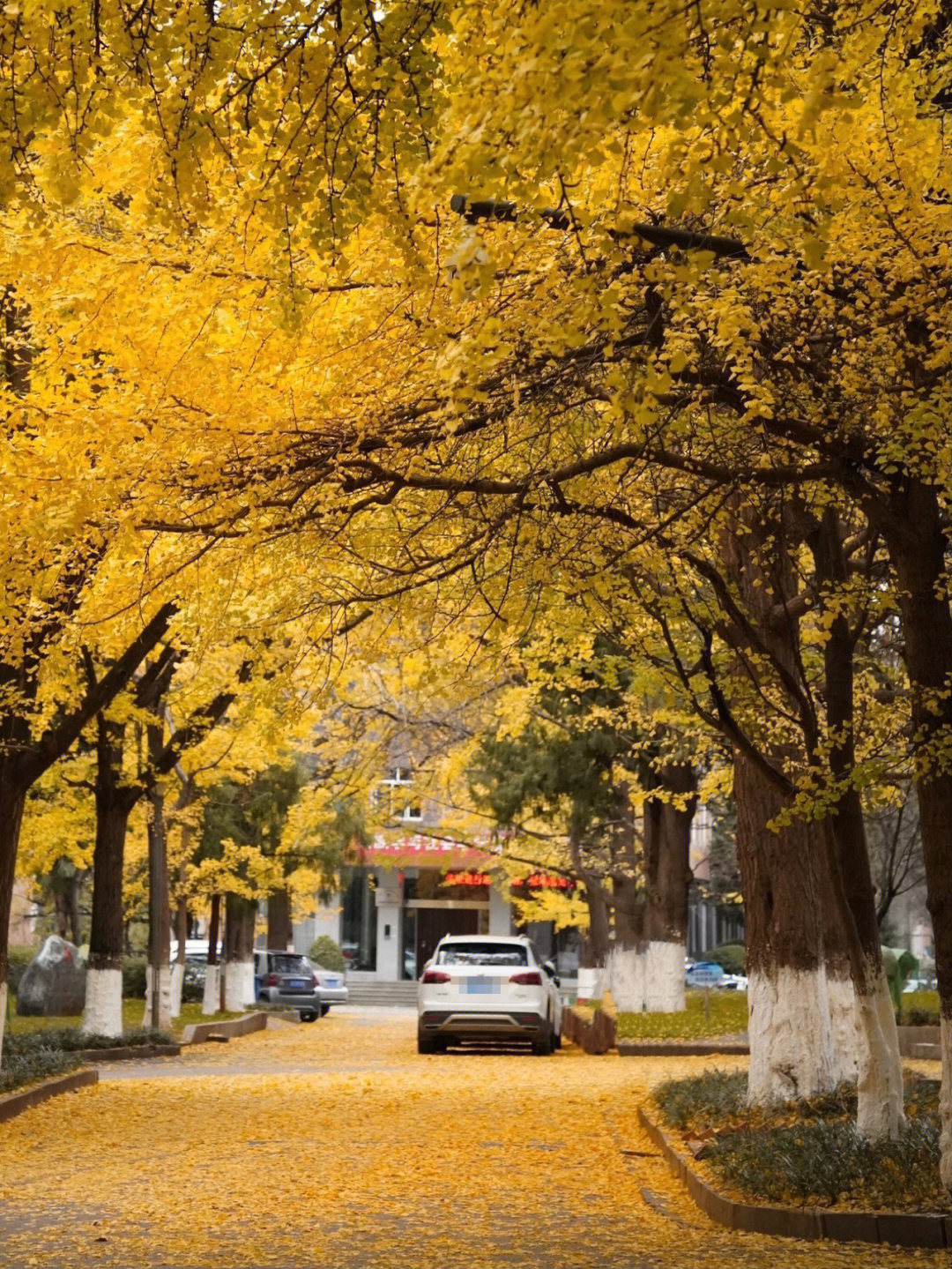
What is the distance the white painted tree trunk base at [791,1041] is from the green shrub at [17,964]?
25.9m

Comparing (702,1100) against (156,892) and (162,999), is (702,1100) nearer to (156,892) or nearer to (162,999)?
(156,892)

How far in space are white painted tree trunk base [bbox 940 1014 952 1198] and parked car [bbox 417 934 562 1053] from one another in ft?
49.6

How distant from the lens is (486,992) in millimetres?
23375

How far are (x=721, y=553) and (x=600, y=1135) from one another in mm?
4799

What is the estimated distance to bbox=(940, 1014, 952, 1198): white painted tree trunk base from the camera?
817 cm

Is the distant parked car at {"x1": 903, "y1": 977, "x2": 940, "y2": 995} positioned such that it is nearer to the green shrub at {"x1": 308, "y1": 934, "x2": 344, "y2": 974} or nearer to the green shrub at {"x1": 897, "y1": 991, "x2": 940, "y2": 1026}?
the green shrub at {"x1": 308, "y1": 934, "x2": 344, "y2": 974}

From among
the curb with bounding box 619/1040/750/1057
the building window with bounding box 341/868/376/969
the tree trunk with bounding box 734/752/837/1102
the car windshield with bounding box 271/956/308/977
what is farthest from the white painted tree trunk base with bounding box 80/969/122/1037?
the building window with bounding box 341/868/376/969

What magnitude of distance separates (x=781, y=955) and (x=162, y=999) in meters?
17.7

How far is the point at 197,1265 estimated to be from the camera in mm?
7551

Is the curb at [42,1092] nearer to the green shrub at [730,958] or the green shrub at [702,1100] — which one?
the green shrub at [702,1100]

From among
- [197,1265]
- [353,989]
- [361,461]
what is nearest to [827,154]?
[361,461]

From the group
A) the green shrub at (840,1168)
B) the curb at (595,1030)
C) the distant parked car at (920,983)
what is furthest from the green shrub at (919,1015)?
the distant parked car at (920,983)

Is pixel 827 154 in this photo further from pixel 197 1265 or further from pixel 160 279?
pixel 197 1265

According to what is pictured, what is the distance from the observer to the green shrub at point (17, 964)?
122ft
